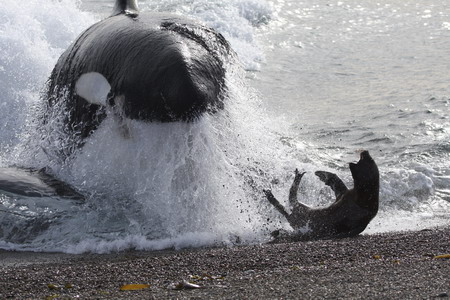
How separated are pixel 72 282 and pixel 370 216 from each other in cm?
296

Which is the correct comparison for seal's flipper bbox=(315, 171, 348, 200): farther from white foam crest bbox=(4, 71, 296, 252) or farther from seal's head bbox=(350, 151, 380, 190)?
white foam crest bbox=(4, 71, 296, 252)

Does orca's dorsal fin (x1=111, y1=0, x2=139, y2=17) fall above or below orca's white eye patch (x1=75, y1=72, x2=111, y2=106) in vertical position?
above

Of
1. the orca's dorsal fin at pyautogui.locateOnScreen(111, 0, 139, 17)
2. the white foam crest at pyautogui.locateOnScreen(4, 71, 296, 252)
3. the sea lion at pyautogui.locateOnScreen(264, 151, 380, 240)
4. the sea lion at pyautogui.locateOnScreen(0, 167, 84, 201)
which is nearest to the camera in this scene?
the white foam crest at pyautogui.locateOnScreen(4, 71, 296, 252)

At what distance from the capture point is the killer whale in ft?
22.6

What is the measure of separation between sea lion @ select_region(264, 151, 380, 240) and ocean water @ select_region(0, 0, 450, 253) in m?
0.31

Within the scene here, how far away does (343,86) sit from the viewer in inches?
685

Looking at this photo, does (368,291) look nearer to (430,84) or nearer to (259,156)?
(259,156)

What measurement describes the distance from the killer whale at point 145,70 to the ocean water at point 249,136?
0.19m

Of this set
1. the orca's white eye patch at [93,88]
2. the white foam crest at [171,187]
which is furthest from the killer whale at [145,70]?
the white foam crest at [171,187]

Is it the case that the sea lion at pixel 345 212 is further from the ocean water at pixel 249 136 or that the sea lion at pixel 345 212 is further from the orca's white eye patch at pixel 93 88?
the orca's white eye patch at pixel 93 88

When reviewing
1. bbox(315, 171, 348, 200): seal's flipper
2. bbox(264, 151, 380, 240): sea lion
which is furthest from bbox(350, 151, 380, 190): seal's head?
bbox(315, 171, 348, 200): seal's flipper

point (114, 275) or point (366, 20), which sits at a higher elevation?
point (114, 275)

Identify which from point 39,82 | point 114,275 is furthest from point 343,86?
point 114,275

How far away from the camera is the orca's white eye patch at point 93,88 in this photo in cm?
777
